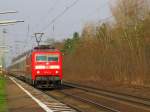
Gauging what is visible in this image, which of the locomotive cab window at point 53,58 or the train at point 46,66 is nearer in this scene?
the train at point 46,66

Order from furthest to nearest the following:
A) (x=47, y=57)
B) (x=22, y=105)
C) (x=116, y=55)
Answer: (x=116, y=55), (x=47, y=57), (x=22, y=105)

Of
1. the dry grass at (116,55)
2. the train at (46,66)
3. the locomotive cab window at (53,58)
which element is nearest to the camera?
the train at (46,66)

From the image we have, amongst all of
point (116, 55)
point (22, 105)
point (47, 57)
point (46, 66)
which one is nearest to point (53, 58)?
point (47, 57)

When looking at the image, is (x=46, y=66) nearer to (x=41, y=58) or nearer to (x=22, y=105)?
(x=41, y=58)

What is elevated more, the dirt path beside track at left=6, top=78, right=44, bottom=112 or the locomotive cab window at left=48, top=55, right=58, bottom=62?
the locomotive cab window at left=48, top=55, right=58, bottom=62

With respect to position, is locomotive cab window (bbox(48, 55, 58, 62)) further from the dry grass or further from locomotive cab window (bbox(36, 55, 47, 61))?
the dry grass

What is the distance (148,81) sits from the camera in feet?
131

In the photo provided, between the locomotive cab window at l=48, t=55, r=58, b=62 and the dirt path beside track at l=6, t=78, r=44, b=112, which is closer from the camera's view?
the dirt path beside track at l=6, t=78, r=44, b=112

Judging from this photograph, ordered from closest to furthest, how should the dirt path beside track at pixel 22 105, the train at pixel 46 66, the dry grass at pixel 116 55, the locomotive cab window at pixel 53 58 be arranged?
the dirt path beside track at pixel 22 105, the train at pixel 46 66, the locomotive cab window at pixel 53 58, the dry grass at pixel 116 55

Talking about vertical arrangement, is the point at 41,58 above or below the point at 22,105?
above

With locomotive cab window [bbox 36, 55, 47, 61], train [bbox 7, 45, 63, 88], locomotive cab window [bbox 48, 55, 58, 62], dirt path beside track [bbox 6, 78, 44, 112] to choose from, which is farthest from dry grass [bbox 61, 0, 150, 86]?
dirt path beside track [bbox 6, 78, 44, 112]

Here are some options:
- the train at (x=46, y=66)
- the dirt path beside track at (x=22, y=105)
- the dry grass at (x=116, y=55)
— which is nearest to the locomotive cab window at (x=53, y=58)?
the train at (x=46, y=66)

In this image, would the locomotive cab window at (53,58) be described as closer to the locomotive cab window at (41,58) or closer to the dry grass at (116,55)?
the locomotive cab window at (41,58)

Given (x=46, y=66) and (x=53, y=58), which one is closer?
(x=46, y=66)
